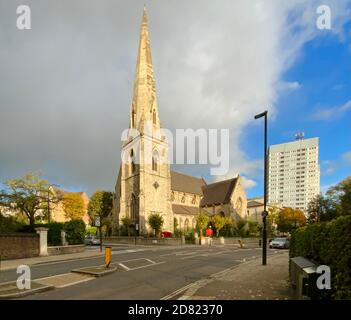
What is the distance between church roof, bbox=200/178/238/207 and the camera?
74.9 meters

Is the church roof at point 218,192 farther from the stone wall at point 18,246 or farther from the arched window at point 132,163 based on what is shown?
the stone wall at point 18,246

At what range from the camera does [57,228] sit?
2748cm

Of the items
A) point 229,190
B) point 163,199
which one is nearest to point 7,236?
point 163,199

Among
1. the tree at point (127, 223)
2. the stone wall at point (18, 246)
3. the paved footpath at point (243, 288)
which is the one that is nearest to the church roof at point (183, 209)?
the tree at point (127, 223)

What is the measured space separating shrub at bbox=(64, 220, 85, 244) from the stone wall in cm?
442

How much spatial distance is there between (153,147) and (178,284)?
1969 inches

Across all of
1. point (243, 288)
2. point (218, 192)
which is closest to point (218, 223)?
point (218, 192)

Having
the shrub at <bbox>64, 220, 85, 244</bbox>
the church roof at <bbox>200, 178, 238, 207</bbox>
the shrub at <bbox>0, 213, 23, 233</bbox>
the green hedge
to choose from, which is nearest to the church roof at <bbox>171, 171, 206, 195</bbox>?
the church roof at <bbox>200, 178, 238, 207</bbox>

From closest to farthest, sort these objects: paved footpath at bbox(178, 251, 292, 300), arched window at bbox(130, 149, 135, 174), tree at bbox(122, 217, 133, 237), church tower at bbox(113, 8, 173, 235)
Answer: paved footpath at bbox(178, 251, 292, 300)
tree at bbox(122, 217, 133, 237)
church tower at bbox(113, 8, 173, 235)
arched window at bbox(130, 149, 135, 174)

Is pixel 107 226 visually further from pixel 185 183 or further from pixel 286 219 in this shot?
pixel 286 219

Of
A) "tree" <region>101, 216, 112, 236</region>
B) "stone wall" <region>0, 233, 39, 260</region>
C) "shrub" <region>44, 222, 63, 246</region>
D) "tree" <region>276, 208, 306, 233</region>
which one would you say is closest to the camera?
"stone wall" <region>0, 233, 39, 260</region>

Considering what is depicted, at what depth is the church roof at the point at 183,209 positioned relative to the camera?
6710cm

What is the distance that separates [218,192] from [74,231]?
174ft

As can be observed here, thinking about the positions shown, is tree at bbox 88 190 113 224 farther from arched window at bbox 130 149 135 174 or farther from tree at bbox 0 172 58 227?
tree at bbox 0 172 58 227
